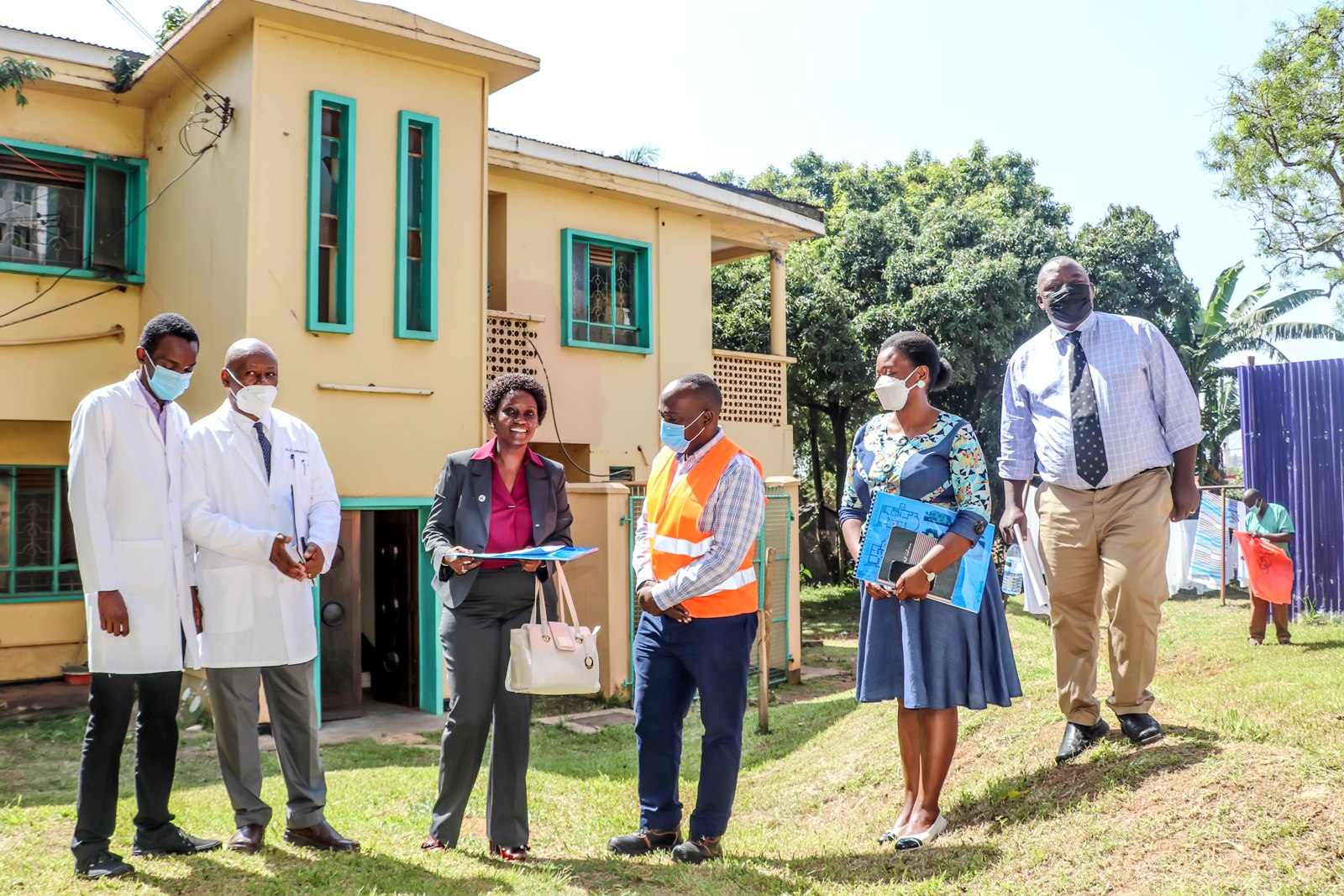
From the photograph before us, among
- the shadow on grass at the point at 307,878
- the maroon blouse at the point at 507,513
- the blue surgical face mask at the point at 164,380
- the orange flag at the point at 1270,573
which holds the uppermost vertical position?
the blue surgical face mask at the point at 164,380

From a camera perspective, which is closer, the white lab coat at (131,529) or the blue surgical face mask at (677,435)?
the white lab coat at (131,529)

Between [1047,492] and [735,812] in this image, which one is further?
[735,812]

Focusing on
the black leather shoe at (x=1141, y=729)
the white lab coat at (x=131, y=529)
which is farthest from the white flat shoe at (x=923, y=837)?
the white lab coat at (x=131, y=529)

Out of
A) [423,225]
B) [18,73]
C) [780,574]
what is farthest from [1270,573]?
[18,73]

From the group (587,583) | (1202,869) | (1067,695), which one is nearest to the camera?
(1202,869)

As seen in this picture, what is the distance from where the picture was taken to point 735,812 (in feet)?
19.8

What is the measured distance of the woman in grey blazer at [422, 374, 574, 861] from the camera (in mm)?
4570

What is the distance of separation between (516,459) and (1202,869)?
308 cm

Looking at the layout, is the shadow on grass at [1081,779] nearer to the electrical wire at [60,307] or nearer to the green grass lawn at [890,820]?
the green grass lawn at [890,820]

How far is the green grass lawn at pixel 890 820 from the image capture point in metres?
3.92

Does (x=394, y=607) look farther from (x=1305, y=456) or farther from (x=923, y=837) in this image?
(x=1305, y=456)

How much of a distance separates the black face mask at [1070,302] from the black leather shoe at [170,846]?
426 centimetres

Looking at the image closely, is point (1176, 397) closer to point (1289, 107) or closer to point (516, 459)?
point (516, 459)

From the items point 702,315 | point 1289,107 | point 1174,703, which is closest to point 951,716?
point 1174,703
